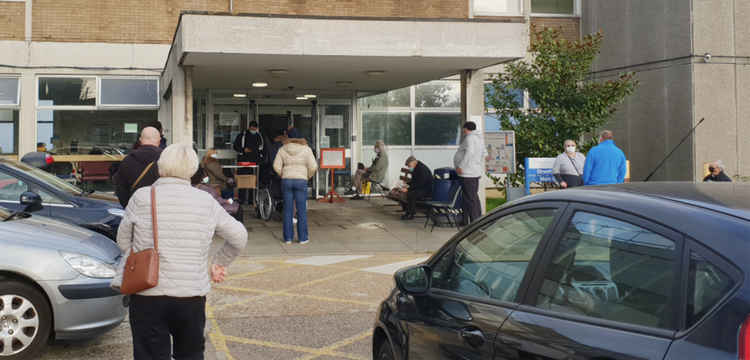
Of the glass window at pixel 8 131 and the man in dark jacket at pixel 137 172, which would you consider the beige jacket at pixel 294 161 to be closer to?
the man in dark jacket at pixel 137 172

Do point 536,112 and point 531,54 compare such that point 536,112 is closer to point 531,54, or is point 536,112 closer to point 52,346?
point 531,54

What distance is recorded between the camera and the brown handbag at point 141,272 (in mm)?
3670

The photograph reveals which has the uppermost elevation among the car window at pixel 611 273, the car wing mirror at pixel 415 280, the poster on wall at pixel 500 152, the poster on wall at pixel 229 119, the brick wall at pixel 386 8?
the brick wall at pixel 386 8

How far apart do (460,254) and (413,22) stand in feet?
29.0

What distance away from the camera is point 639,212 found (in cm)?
258

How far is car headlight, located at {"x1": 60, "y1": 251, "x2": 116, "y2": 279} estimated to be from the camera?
17.8 feet

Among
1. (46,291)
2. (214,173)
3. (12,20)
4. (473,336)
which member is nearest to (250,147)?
(214,173)

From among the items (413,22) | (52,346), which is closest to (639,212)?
(52,346)

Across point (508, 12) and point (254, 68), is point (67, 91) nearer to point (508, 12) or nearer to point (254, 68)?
point (254, 68)

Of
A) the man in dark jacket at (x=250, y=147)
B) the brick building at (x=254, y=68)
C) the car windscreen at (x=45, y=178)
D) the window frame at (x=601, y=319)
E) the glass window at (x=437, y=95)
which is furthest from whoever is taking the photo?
the glass window at (x=437, y=95)

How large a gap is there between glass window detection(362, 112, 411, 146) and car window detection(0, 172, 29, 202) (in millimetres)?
12048

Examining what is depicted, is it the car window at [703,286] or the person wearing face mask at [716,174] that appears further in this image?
the person wearing face mask at [716,174]

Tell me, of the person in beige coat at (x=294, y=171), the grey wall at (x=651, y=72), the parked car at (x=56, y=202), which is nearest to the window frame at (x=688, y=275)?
the parked car at (x=56, y=202)

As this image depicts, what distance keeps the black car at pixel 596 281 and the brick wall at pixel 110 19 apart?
15.6m
